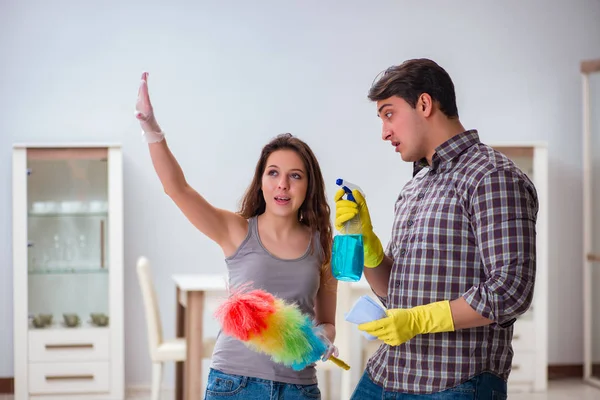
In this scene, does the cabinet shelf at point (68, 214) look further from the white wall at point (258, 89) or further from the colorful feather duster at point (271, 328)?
the colorful feather duster at point (271, 328)

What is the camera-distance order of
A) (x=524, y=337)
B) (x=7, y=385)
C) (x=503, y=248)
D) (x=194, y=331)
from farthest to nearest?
(x=524, y=337) < (x=7, y=385) < (x=194, y=331) < (x=503, y=248)

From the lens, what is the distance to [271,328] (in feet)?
5.77

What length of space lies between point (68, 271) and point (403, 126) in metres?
3.69

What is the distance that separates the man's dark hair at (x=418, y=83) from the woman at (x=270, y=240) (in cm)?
36

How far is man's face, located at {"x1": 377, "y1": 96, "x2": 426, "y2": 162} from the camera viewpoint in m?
1.76

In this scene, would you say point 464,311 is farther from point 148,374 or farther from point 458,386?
point 148,374

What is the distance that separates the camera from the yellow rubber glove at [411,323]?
62.7 inches

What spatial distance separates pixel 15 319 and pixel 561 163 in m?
3.94

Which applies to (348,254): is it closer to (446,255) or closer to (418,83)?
(446,255)

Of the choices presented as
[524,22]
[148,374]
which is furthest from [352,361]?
[524,22]

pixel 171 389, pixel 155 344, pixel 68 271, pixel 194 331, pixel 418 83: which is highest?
pixel 418 83

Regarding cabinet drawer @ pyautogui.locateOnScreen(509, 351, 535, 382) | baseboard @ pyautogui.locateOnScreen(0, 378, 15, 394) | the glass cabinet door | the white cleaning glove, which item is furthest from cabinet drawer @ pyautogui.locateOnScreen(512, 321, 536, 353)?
the white cleaning glove

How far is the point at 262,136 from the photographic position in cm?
541

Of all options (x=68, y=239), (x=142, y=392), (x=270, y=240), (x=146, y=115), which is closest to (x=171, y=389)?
(x=142, y=392)
